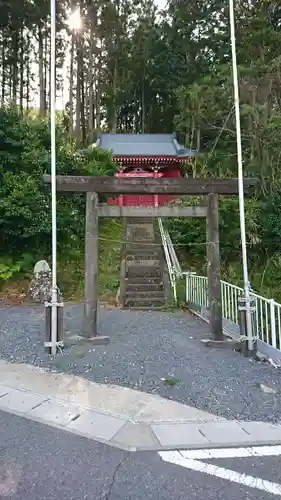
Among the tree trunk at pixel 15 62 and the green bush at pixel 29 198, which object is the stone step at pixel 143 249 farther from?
the tree trunk at pixel 15 62

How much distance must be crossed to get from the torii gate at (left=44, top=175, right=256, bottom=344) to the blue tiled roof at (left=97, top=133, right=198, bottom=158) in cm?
1085

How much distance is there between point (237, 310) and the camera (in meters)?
5.21

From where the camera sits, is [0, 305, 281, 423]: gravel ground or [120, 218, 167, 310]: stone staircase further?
[120, 218, 167, 310]: stone staircase

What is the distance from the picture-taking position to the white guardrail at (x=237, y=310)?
14.7 feet

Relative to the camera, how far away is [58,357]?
431cm

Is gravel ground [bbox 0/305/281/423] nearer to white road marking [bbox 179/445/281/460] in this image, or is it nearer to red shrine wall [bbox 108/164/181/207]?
white road marking [bbox 179/445/281/460]

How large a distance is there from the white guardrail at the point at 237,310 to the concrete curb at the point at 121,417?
174 centimetres

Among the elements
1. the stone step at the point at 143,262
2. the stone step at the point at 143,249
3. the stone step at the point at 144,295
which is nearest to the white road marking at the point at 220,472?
the stone step at the point at 144,295

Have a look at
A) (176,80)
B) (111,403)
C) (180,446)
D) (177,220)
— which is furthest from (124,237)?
(176,80)

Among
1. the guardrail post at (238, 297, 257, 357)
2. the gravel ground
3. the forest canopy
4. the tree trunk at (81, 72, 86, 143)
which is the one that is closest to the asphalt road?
the gravel ground

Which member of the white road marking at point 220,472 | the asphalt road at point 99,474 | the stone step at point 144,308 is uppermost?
the stone step at point 144,308

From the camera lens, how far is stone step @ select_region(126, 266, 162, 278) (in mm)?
8772

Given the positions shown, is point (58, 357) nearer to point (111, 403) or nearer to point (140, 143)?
point (111, 403)

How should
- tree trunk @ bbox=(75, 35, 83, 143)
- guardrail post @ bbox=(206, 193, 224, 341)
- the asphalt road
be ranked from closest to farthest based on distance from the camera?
1. the asphalt road
2. guardrail post @ bbox=(206, 193, 224, 341)
3. tree trunk @ bbox=(75, 35, 83, 143)
